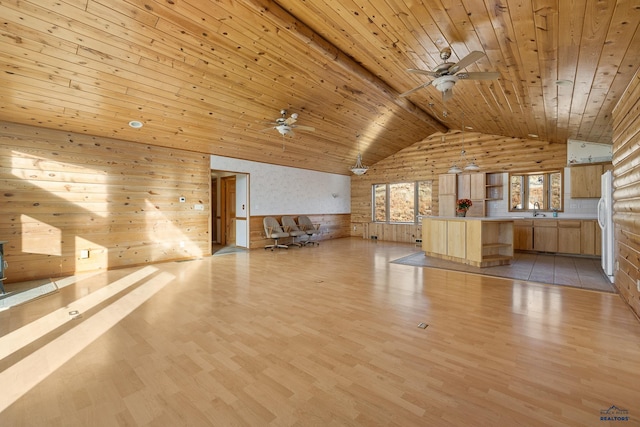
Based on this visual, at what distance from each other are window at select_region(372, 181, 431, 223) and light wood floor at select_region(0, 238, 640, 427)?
17.8 feet

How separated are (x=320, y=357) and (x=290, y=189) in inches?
273

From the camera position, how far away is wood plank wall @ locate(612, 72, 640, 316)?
9.82 feet

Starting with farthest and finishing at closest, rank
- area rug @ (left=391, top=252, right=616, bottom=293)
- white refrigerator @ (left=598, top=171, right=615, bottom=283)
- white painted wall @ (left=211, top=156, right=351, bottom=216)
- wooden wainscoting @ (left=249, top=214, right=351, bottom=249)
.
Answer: wooden wainscoting @ (left=249, top=214, right=351, bottom=249) → white painted wall @ (left=211, top=156, right=351, bottom=216) → area rug @ (left=391, top=252, right=616, bottom=293) → white refrigerator @ (left=598, top=171, right=615, bottom=283)

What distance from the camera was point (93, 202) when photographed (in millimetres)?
5273

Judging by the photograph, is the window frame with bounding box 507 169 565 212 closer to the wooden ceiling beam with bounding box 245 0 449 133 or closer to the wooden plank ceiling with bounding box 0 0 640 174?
the wooden plank ceiling with bounding box 0 0 640 174

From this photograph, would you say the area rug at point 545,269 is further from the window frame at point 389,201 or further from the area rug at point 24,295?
the area rug at point 24,295

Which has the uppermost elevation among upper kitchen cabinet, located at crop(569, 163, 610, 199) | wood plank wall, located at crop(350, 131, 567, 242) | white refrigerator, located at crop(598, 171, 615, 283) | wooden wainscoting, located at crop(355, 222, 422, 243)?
wood plank wall, located at crop(350, 131, 567, 242)

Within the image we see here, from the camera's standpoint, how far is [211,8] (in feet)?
10.3

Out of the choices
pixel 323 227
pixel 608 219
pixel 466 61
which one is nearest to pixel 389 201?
pixel 323 227

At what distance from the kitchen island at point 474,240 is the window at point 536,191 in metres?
2.37

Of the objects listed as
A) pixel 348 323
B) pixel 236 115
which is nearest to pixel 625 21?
pixel 348 323

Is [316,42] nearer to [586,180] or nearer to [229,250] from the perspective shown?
[229,250]

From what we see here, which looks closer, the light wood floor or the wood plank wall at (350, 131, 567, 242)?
the light wood floor

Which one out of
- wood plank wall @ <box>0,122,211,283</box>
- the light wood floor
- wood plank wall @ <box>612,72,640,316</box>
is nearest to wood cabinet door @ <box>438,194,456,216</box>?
wood plank wall @ <box>612,72,640,316</box>
